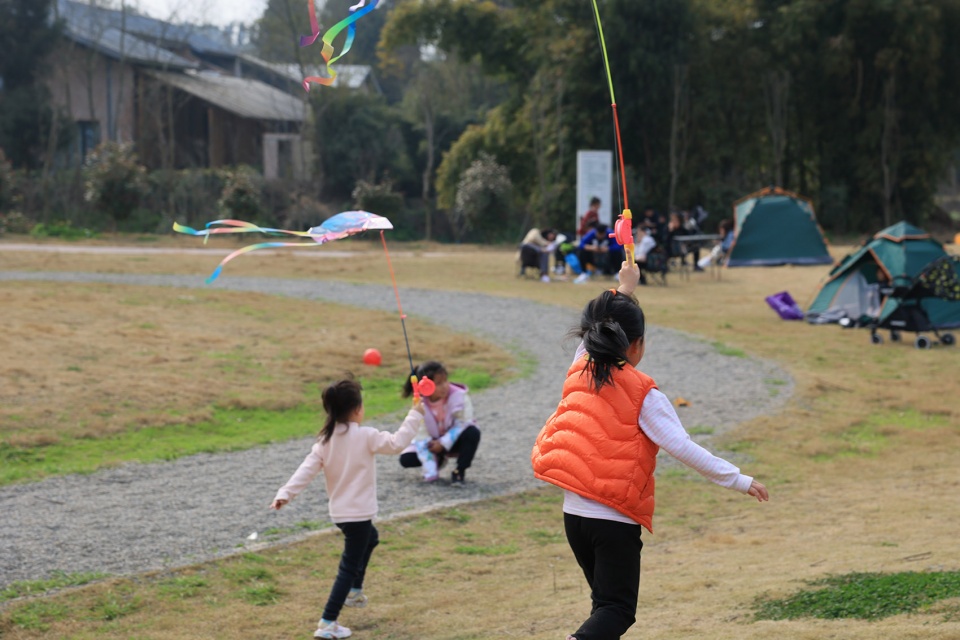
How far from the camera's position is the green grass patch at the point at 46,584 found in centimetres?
499

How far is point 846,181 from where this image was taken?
30609 mm

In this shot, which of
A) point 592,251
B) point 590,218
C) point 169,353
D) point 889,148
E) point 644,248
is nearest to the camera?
point 169,353

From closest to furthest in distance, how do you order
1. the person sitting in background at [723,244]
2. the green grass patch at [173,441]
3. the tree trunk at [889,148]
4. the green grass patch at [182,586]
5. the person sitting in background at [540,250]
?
the green grass patch at [182,586], the green grass patch at [173,441], the person sitting in background at [540,250], the person sitting in background at [723,244], the tree trunk at [889,148]

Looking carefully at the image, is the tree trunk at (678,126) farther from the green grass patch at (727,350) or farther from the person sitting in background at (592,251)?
the green grass patch at (727,350)

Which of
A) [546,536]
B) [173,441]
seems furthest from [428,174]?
[546,536]

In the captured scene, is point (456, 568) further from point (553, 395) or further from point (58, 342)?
point (58, 342)

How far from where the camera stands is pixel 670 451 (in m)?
3.40

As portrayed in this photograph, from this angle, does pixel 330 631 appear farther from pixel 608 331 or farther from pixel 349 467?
pixel 608 331

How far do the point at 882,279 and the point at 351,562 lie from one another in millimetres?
11657

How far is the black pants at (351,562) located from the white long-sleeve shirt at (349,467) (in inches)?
2.0

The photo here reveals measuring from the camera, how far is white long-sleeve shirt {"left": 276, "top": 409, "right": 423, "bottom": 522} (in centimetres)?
486

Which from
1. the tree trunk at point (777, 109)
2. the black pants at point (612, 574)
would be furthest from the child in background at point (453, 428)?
the tree trunk at point (777, 109)

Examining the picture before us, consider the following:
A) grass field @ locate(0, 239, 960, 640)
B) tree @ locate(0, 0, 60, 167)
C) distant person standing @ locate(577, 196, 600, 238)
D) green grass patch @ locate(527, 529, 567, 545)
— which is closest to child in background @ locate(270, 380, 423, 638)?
grass field @ locate(0, 239, 960, 640)

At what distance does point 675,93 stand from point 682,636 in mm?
26820
